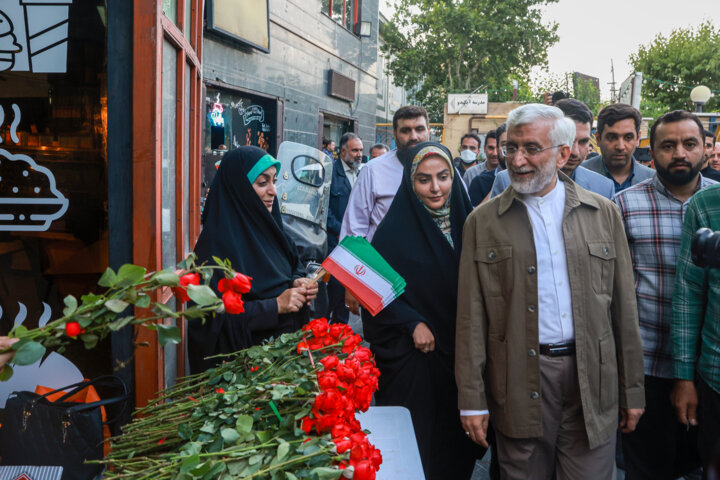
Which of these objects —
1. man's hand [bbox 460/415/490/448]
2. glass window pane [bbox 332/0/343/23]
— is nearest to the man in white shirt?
man's hand [bbox 460/415/490/448]

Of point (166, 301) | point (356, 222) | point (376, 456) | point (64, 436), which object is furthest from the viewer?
point (356, 222)

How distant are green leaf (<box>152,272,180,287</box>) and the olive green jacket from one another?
5.36ft

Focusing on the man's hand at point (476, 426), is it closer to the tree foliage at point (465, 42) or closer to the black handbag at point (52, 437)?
the black handbag at point (52, 437)

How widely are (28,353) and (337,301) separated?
5275mm

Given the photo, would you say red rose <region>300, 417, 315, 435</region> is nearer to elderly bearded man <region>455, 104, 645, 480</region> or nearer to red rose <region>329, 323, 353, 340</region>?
red rose <region>329, 323, 353, 340</region>

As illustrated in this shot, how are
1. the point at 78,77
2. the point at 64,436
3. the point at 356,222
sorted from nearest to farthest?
the point at 64,436 → the point at 78,77 → the point at 356,222

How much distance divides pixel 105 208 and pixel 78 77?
1.82ft

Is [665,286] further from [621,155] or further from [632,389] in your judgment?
[621,155]

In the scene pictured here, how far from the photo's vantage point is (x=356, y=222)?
4.48 meters

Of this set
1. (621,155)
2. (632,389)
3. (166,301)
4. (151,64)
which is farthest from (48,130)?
(621,155)

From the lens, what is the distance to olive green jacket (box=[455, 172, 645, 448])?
2430mm

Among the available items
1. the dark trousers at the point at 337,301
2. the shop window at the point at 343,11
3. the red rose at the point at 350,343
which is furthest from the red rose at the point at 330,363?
the shop window at the point at 343,11

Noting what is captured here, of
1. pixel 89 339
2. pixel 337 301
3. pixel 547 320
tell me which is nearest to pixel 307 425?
pixel 89 339

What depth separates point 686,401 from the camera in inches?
106
